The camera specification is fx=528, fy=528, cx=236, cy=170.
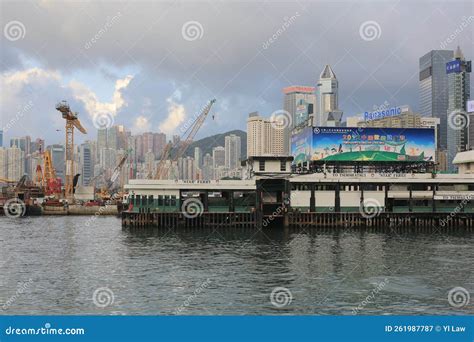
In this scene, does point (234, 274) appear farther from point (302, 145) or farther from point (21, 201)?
point (21, 201)

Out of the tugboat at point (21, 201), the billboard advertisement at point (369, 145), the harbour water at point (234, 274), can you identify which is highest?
the billboard advertisement at point (369, 145)

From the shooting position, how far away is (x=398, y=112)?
102625mm

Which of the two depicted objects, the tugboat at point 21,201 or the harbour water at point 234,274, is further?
the tugboat at point 21,201

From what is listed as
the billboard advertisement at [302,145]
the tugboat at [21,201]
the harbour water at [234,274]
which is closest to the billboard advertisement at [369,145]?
the billboard advertisement at [302,145]

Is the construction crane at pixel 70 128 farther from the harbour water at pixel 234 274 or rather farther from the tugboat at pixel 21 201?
the harbour water at pixel 234 274

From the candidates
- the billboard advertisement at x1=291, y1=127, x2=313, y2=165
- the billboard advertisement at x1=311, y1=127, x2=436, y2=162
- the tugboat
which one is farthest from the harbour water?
the tugboat

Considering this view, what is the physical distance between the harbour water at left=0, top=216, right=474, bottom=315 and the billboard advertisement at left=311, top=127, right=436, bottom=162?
3040 centimetres

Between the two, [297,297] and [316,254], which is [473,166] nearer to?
[316,254]

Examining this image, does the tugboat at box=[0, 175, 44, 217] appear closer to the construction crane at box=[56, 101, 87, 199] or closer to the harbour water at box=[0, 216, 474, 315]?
the construction crane at box=[56, 101, 87, 199]

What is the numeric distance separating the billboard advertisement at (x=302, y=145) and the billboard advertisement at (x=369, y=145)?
2.21 metres

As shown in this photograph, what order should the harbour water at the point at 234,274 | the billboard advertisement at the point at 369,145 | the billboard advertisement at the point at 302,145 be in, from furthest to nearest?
the billboard advertisement at the point at 302,145 < the billboard advertisement at the point at 369,145 < the harbour water at the point at 234,274

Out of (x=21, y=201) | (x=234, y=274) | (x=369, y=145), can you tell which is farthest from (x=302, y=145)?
(x=21, y=201)

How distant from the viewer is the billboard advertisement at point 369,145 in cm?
9406

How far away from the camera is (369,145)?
310 feet
